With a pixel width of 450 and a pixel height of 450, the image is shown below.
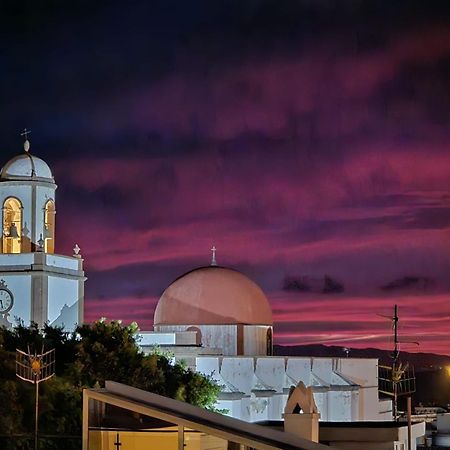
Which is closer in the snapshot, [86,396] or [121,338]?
[86,396]

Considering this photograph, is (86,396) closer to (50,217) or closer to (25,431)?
(25,431)

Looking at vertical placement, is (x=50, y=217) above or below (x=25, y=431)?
above

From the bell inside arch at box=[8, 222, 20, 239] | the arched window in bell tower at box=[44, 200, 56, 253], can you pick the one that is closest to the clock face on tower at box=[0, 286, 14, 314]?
the bell inside arch at box=[8, 222, 20, 239]

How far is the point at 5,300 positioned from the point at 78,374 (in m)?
10.1

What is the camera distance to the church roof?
180 feet

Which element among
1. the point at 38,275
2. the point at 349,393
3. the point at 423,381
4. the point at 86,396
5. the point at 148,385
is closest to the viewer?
the point at 86,396

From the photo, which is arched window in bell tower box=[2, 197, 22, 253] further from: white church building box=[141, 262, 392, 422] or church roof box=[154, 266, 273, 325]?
church roof box=[154, 266, 273, 325]

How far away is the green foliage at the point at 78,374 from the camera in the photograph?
1314 inches

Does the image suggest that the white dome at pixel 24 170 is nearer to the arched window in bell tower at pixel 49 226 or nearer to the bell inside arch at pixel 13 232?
the arched window in bell tower at pixel 49 226

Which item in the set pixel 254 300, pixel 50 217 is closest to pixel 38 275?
pixel 50 217

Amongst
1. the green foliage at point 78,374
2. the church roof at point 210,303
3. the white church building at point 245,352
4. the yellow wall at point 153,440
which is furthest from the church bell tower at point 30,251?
the yellow wall at point 153,440

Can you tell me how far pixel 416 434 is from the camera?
1345 inches

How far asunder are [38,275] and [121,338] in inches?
252

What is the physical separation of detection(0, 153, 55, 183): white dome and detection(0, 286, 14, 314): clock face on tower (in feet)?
13.7
